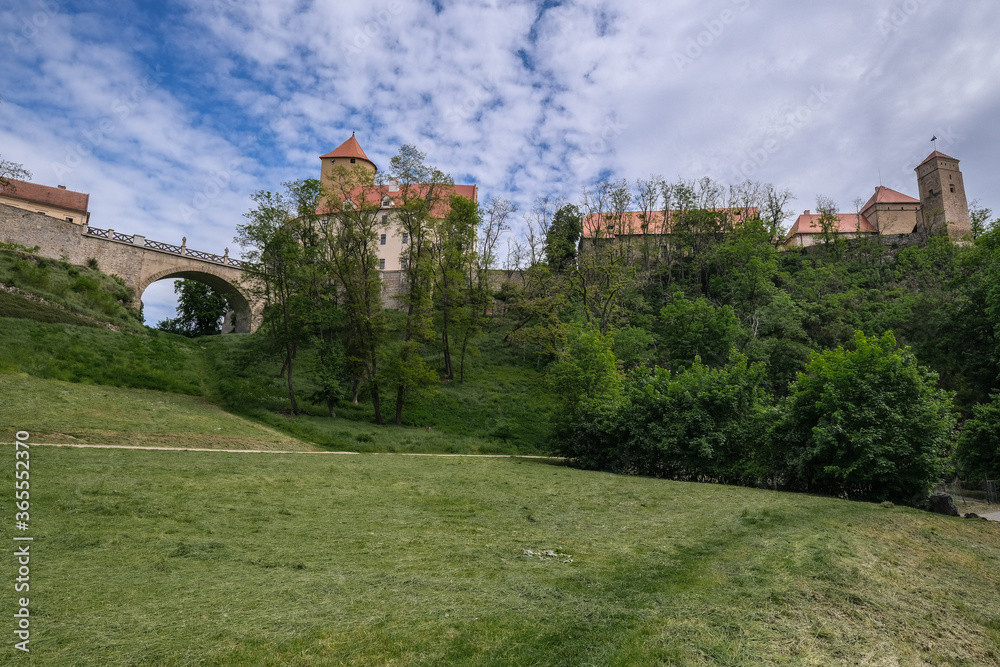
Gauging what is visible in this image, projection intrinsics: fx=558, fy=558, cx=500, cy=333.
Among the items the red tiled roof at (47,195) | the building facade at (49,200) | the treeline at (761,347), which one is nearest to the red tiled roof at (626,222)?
the treeline at (761,347)

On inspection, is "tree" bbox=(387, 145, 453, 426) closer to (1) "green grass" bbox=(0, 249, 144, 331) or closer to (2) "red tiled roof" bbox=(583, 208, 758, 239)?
(1) "green grass" bbox=(0, 249, 144, 331)

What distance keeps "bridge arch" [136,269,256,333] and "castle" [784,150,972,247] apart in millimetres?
63789

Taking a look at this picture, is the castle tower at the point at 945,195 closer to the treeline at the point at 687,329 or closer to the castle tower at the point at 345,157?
the treeline at the point at 687,329

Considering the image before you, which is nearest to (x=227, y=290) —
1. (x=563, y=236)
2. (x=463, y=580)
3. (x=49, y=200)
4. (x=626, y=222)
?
(x=49, y=200)

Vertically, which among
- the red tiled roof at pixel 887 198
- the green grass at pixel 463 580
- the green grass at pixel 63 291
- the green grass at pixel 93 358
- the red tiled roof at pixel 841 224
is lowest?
the green grass at pixel 463 580

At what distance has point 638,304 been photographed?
1901 inches

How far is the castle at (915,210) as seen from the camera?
70.9 m

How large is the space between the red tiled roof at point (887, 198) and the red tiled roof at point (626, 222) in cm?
2393

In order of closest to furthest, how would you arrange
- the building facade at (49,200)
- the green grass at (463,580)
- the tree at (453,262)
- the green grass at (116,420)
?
the green grass at (463,580), the green grass at (116,420), the tree at (453,262), the building facade at (49,200)

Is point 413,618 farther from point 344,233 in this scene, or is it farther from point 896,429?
point 344,233

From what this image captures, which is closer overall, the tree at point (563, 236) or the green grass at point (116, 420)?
the green grass at point (116, 420)

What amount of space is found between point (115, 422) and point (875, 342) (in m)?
24.3

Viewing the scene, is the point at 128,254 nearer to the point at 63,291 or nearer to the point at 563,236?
the point at 63,291

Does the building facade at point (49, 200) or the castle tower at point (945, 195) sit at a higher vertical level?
the castle tower at point (945, 195)
